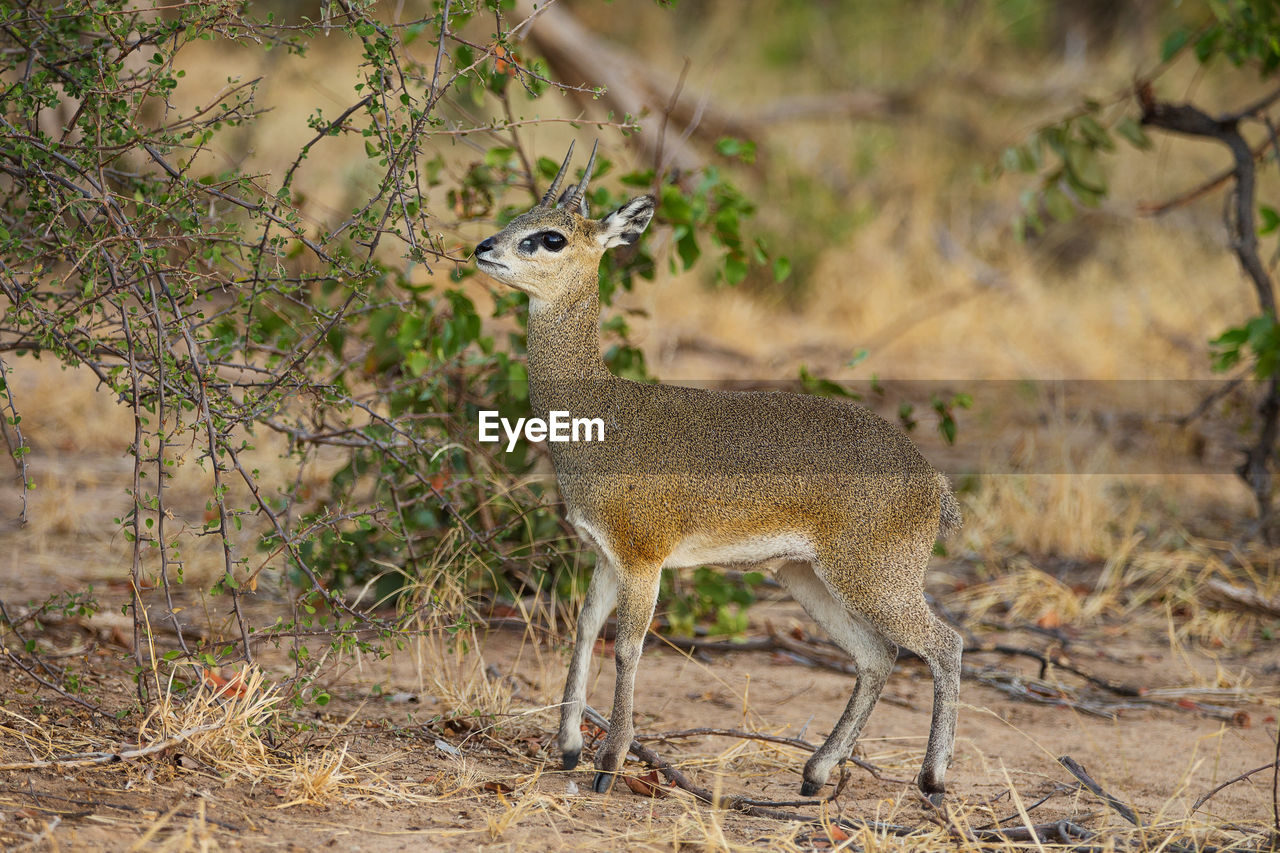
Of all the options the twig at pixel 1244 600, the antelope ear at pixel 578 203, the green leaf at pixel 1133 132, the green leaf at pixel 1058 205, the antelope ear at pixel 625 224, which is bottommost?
the twig at pixel 1244 600

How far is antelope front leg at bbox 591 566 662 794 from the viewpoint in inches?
149

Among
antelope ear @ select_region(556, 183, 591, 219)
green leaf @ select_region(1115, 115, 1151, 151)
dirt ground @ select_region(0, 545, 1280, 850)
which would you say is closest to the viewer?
dirt ground @ select_region(0, 545, 1280, 850)

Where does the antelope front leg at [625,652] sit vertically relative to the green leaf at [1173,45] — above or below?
below

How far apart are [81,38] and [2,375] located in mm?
2008

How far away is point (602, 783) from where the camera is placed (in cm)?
378

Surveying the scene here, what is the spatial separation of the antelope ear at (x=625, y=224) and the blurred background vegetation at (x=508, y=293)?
1.07ft

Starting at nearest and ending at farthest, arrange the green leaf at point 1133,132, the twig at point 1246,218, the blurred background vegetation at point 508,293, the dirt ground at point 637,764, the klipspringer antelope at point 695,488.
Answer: the dirt ground at point 637,764
the blurred background vegetation at point 508,293
the klipspringer antelope at point 695,488
the green leaf at point 1133,132
the twig at point 1246,218

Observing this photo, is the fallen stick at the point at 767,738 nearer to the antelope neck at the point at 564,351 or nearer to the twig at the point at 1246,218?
the antelope neck at the point at 564,351

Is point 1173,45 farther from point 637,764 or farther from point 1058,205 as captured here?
point 637,764

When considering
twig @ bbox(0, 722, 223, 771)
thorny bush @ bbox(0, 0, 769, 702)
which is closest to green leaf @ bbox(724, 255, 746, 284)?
thorny bush @ bbox(0, 0, 769, 702)

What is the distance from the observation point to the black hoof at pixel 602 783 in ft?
12.4

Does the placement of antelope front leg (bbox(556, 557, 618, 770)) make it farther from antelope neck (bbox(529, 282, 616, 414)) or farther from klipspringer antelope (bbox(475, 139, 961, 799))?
antelope neck (bbox(529, 282, 616, 414))

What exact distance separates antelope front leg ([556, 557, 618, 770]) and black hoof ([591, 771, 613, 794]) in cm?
16

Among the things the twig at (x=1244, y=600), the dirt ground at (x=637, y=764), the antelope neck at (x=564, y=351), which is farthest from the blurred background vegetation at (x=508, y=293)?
the twig at (x=1244, y=600)
